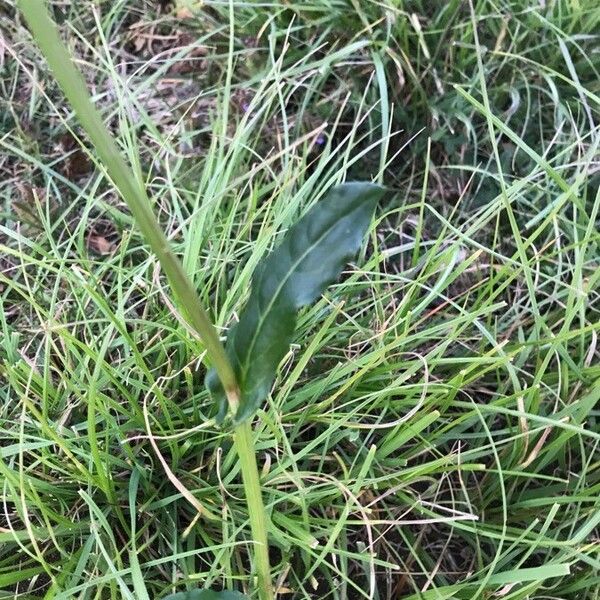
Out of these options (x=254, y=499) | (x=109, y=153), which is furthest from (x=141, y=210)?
(x=254, y=499)

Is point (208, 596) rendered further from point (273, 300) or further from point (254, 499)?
point (273, 300)

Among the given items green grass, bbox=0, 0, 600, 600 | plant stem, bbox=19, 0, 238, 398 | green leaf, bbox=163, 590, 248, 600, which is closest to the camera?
plant stem, bbox=19, 0, 238, 398

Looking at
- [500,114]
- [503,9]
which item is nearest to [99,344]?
[500,114]

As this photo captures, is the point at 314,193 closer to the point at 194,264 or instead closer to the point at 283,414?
the point at 194,264

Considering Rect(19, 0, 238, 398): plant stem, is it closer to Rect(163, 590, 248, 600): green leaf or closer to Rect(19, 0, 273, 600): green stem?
Rect(19, 0, 273, 600): green stem

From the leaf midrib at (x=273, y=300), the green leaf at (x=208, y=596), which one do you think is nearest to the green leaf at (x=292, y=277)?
the leaf midrib at (x=273, y=300)

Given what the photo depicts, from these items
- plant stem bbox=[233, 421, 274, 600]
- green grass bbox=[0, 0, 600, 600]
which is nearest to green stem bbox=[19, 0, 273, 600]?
plant stem bbox=[233, 421, 274, 600]

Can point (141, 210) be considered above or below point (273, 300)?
above
